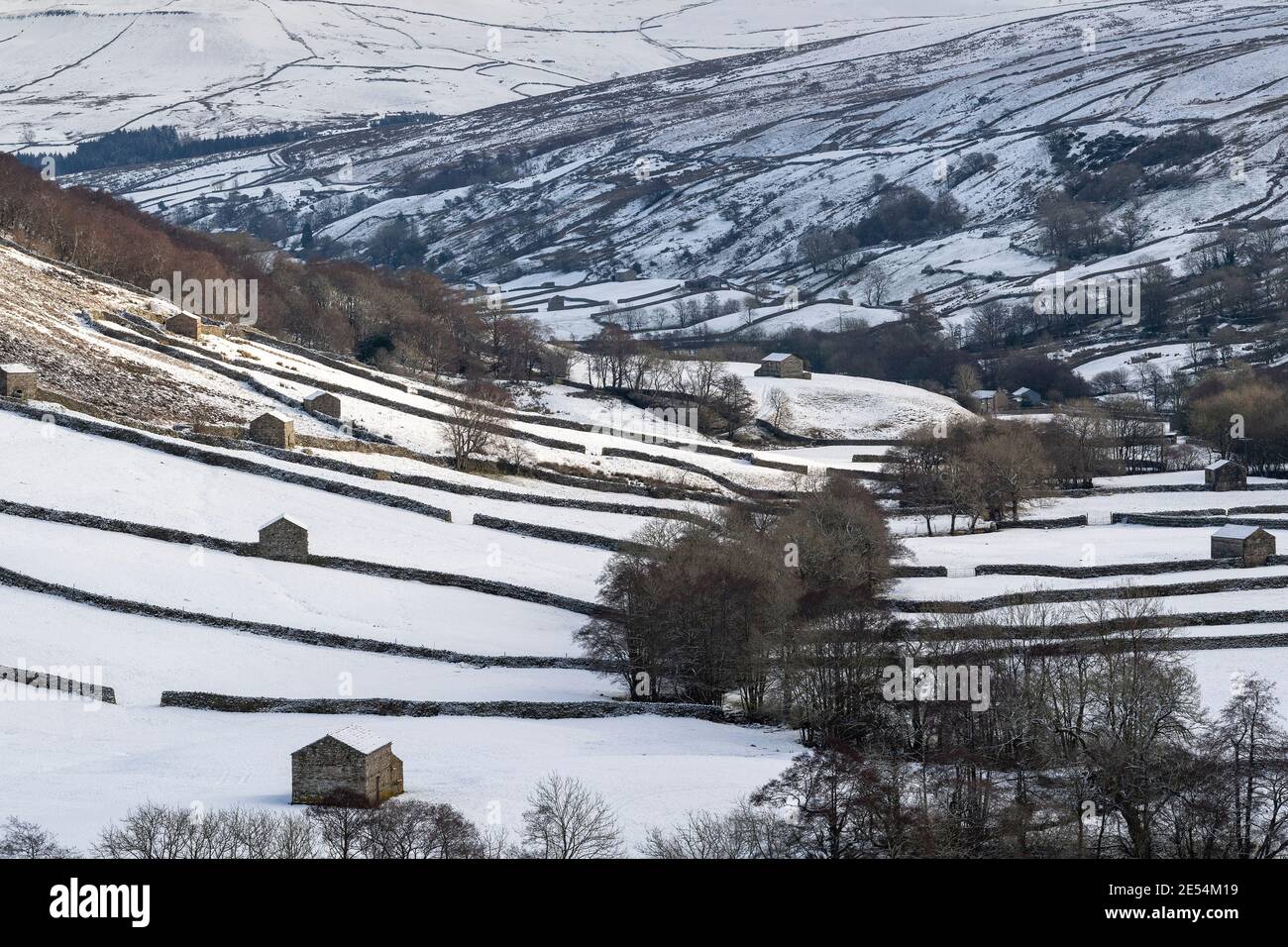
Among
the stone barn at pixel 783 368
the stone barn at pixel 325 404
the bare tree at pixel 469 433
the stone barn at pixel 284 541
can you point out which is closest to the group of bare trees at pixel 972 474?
the bare tree at pixel 469 433

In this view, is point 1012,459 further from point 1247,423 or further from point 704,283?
point 704,283

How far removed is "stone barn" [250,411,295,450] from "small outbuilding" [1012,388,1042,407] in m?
61.5

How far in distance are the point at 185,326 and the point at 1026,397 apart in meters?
59.4

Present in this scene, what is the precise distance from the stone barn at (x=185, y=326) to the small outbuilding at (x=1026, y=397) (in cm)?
5613

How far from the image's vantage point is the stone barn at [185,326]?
76688mm

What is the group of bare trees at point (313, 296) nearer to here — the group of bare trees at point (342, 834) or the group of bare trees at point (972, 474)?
the group of bare trees at point (972, 474)

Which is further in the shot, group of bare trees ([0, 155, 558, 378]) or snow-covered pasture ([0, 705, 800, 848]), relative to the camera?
group of bare trees ([0, 155, 558, 378])

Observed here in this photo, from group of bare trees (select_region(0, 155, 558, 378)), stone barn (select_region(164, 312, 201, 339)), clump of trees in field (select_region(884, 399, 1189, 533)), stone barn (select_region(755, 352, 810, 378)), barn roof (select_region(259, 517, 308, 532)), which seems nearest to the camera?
barn roof (select_region(259, 517, 308, 532))

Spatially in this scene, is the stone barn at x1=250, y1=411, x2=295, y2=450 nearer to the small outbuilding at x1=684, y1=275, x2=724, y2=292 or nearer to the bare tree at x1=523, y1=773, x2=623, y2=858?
the bare tree at x1=523, y1=773, x2=623, y2=858

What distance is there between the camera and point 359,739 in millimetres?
28516

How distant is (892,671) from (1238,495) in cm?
3659

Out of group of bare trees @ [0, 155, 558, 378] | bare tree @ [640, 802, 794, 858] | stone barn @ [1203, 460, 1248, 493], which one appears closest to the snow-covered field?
group of bare trees @ [0, 155, 558, 378]

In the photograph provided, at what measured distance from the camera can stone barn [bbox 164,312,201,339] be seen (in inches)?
3019
